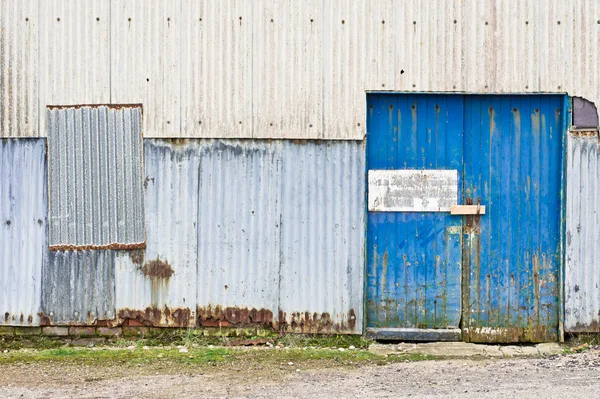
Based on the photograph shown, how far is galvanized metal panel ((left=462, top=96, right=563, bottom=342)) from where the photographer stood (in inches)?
324

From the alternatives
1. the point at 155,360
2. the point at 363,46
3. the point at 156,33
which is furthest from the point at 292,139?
the point at 155,360

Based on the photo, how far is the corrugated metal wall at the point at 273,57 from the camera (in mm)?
8070

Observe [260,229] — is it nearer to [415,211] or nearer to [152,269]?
[152,269]

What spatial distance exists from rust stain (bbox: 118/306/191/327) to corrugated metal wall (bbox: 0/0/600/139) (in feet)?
5.58

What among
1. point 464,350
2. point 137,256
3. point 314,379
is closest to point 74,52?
point 137,256

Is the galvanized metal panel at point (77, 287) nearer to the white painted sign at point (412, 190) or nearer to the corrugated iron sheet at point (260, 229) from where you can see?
the corrugated iron sheet at point (260, 229)

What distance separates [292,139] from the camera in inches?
323

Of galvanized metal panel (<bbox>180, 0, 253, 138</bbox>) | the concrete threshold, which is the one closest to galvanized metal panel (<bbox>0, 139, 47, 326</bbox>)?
galvanized metal panel (<bbox>180, 0, 253, 138</bbox>)

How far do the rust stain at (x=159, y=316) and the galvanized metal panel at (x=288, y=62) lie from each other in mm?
2085

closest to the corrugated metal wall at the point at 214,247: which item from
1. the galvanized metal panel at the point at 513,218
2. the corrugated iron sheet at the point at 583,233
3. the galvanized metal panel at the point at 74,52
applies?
the galvanized metal panel at the point at 74,52

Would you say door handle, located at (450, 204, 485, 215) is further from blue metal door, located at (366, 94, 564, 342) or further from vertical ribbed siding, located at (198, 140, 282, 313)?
vertical ribbed siding, located at (198, 140, 282, 313)

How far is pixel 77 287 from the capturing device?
8.32 m

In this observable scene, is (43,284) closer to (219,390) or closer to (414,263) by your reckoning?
(219,390)

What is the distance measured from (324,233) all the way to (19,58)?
3.39 meters
